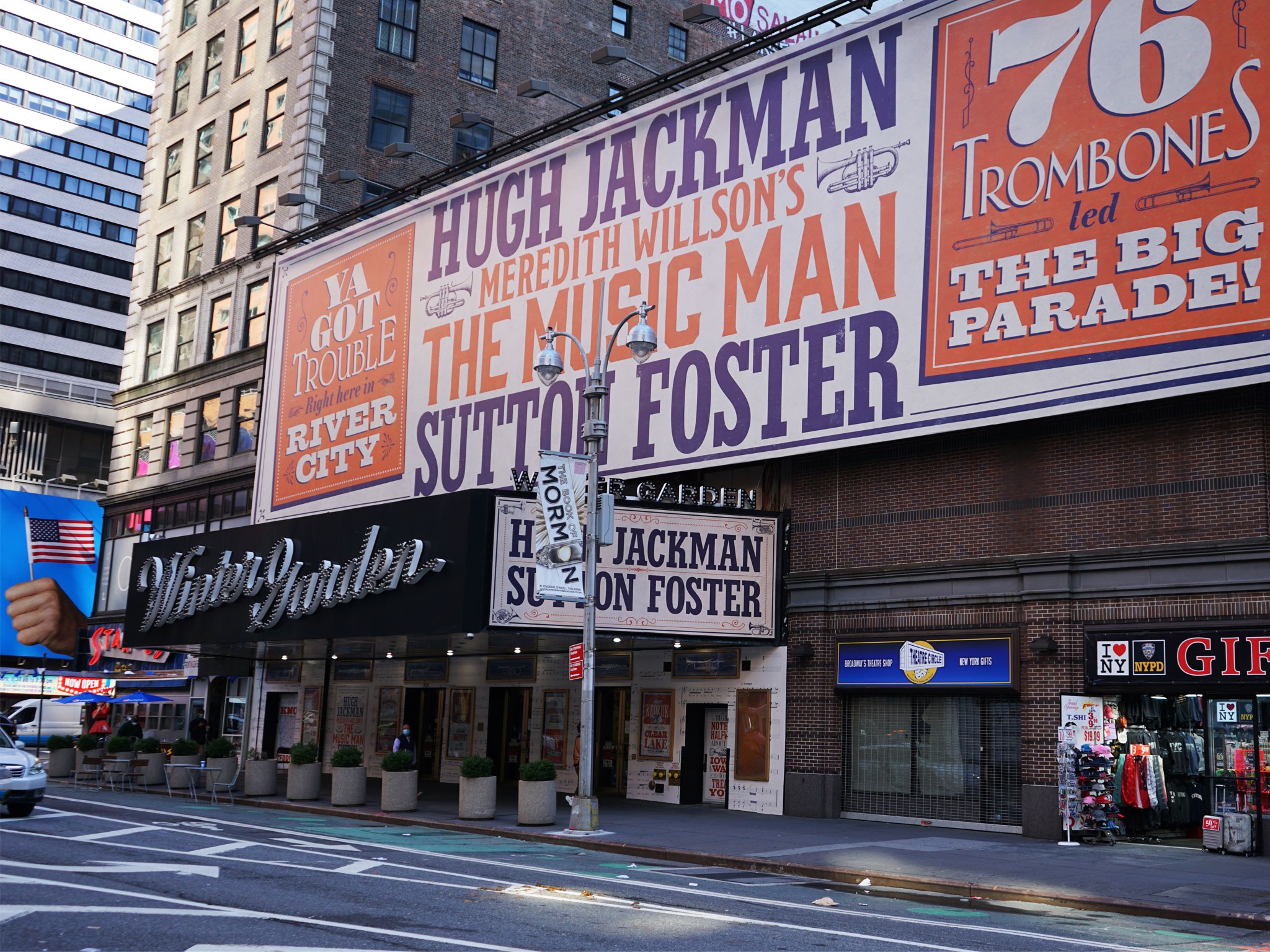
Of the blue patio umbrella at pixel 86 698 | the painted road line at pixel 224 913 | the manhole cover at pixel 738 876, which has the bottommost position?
the manhole cover at pixel 738 876

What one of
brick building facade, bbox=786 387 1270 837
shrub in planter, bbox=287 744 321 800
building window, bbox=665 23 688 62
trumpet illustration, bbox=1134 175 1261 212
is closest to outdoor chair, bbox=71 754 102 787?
shrub in planter, bbox=287 744 321 800

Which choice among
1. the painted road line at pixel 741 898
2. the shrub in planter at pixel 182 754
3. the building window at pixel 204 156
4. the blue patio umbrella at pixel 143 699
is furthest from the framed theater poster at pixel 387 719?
the building window at pixel 204 156

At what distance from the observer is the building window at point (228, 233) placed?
49.7 metres

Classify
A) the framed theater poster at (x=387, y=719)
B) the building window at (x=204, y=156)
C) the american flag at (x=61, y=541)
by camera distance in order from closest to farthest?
the framed theater poster at (x=387, y=719) < the building window at (x=204, y=156) < the american flag at (x=61, y=541)

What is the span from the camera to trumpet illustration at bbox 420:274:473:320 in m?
36.8

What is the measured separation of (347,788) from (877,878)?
14.4 meters

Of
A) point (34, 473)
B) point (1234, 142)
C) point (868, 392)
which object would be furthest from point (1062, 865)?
point (34, 473)

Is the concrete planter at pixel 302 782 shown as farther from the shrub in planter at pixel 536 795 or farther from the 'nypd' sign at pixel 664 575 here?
the shrub in planter at pixel 536 795

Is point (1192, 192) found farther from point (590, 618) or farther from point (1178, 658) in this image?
point (590, 618)

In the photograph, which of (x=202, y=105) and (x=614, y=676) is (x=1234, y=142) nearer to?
Answer: (x=614, y=676)

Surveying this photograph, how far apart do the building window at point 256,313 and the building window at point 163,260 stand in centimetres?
758

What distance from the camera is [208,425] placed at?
48875mm

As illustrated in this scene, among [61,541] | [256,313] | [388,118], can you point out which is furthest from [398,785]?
[61,541]

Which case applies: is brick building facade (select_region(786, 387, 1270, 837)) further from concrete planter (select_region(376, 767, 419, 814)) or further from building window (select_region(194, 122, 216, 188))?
building window (select_region(194, 122, 216, 188))
